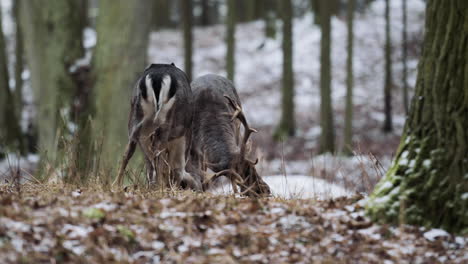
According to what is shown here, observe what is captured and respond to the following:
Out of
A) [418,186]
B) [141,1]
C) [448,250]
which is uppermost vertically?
[141,1]

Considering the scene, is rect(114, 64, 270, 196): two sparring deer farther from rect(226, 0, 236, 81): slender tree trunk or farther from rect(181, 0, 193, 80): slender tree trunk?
rect(181, 0, 193, 80): slender tree trunk

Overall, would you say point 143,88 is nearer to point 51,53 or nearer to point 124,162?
point 124,162

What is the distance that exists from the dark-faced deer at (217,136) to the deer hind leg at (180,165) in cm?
15

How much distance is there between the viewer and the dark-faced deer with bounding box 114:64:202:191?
5.50m

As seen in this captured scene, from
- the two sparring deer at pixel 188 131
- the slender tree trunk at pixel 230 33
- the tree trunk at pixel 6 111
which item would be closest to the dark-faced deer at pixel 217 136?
the two sparring deer at pixel 188 131

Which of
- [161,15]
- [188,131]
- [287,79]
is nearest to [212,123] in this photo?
[188,131]

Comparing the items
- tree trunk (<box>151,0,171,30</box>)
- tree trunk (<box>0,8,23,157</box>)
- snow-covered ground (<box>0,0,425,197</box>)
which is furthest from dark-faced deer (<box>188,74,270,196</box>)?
tree trunk (<box>151,0,171,30</box>)

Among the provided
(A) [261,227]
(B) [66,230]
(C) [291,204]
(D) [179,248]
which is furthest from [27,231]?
(C) [291,204]

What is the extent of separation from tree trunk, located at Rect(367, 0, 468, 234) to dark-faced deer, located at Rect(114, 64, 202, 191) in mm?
2161

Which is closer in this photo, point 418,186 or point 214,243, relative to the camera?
point 214,243

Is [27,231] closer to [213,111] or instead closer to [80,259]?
[80,259]

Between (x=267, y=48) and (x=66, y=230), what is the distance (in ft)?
76.5

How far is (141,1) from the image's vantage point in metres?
9.06

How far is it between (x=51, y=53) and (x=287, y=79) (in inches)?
356
